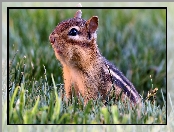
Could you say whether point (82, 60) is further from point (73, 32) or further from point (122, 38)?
point (122, 38)

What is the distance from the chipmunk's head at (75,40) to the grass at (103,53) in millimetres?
192

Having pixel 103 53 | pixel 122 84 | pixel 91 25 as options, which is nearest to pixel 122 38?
pixel 103 53

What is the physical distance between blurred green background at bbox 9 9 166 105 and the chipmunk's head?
1414 mm

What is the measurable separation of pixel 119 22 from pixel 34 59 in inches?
77.7

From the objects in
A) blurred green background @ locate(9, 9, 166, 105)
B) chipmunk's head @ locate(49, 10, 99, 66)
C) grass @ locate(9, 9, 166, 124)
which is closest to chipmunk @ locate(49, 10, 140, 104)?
chipmunk's head @ locate(49, 10, 99, 66)

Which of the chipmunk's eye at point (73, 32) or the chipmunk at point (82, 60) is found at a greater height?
the chipmunk's eye at point (73, 32)

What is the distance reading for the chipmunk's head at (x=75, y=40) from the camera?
4.48m

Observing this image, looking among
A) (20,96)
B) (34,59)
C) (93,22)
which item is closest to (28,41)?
(34,59)

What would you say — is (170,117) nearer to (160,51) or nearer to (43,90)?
(43,90)

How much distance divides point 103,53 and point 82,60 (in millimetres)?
2256

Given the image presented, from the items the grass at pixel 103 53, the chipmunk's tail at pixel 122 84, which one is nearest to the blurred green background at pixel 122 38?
the grass at pixel 103 53

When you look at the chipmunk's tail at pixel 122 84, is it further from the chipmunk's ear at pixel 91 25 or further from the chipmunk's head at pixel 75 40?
the chipmunk's ear at pixel 91 25

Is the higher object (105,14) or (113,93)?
(105,14)

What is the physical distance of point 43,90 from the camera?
4.33 meters
